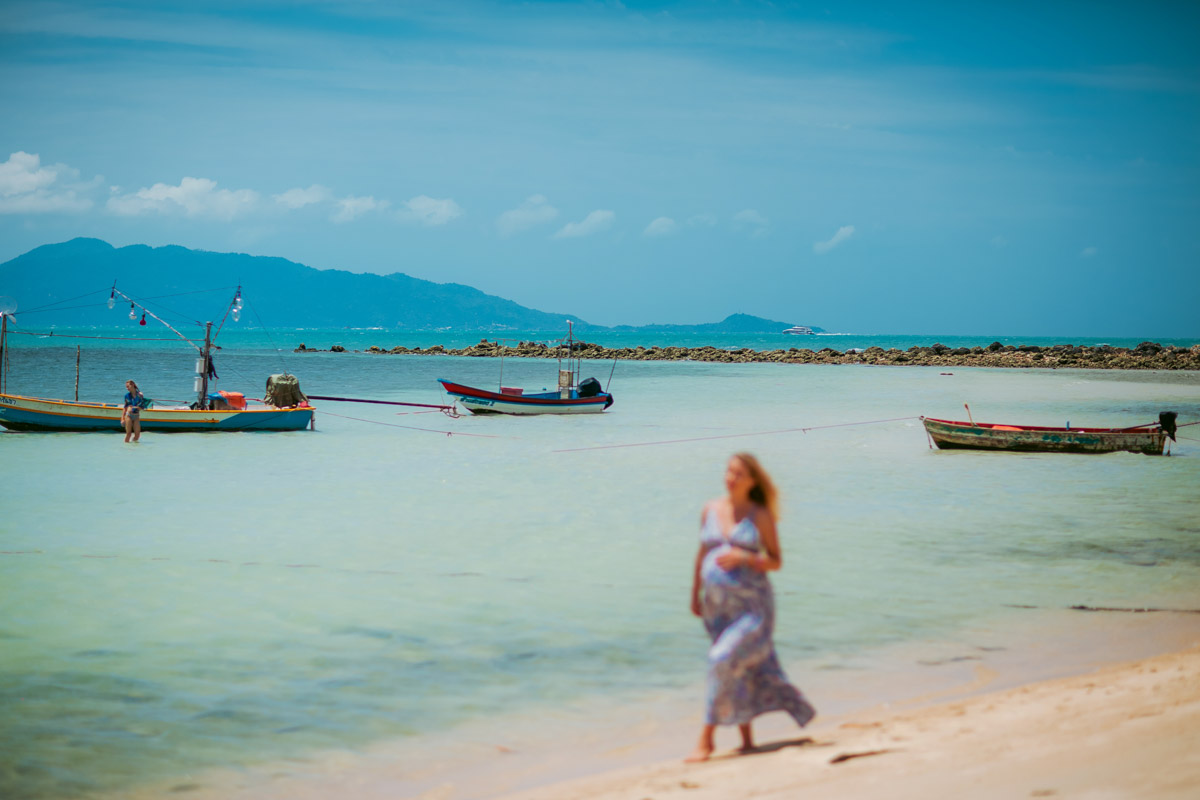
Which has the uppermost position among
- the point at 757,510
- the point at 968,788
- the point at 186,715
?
the point at 757,510

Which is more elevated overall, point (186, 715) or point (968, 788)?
point (968, 788)

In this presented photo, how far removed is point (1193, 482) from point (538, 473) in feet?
44.6

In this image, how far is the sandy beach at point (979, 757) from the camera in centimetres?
507

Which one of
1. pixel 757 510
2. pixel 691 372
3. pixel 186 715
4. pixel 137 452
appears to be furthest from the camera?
pixel 691 372

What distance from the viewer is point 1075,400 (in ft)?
151

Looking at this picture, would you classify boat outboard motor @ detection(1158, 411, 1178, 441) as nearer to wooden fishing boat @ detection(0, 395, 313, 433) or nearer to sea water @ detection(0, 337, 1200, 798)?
sea water @ detection(0, 337, 1200, 798)

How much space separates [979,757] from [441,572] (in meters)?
7.91

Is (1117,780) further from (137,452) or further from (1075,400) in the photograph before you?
(1075,400)

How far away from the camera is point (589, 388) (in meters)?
38.9

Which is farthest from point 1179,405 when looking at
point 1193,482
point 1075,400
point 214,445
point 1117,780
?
point 1117,780

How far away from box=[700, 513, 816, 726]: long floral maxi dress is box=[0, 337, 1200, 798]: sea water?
2426mm

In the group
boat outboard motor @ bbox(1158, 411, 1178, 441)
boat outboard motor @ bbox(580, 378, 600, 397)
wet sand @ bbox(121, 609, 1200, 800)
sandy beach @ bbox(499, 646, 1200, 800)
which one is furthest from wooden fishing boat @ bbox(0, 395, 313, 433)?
sandy beach @ bbox(499, 646, 1200, 800)

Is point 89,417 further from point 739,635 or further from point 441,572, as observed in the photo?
point 739,635

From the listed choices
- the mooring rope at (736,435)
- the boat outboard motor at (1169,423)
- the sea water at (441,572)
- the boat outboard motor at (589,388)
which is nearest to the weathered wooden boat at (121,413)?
the sea water at (441,572)
